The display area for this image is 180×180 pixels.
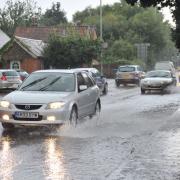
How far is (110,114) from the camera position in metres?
18.5

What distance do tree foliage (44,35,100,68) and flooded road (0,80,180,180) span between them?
39.6 metres

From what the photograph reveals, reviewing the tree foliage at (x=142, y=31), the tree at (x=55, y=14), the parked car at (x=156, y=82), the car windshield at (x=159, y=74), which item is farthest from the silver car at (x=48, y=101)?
the tree at (x=55, y=14)

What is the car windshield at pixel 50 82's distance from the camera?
14117 millimetres

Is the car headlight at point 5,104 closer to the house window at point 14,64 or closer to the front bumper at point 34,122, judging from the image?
the front bumper at point 34,122

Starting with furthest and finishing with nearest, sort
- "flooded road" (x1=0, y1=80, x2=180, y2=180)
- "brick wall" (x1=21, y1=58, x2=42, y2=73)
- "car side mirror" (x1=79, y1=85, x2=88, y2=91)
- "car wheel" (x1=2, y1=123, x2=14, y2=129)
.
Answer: "brick wall" (x1=21, y1=58, x2=42, y2=73)
"car side mirror" (x1=79, y1=85, x2=88, y2=91)
"car wheel" (x1=2, y1=123, x2=14, y2=129)
"flooded road" (x1=0, y1=80, x2=180, y2=180)

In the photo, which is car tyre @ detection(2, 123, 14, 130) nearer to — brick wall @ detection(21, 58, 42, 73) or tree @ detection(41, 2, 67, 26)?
brick wall @ detection(21, 58, 42, 73)

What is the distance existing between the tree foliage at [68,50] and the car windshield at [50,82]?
4077 cm

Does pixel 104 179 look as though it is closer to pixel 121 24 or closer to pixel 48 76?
pixel 48 76

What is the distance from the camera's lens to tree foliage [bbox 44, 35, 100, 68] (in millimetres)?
55719

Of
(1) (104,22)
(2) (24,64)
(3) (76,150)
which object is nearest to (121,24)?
(1) (104,22)

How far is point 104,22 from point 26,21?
13.8m

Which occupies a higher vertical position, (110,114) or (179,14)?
(179,14)

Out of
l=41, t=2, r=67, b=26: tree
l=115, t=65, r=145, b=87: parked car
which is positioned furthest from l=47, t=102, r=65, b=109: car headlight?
l=41, t=2, r=67, b=26: tree

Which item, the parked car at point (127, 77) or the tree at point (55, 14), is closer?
the parked car at point (127, 77)
